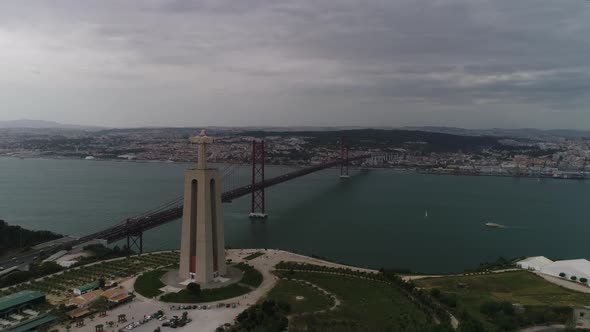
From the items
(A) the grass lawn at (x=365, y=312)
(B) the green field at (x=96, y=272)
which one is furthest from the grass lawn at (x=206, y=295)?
(B) the green field at (x=96, y=272)

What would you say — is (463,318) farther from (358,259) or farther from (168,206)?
(168,206)

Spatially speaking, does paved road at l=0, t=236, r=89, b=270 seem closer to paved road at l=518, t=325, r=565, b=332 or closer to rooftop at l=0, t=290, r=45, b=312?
rooftop at l=0, t=290, r=45, b=312

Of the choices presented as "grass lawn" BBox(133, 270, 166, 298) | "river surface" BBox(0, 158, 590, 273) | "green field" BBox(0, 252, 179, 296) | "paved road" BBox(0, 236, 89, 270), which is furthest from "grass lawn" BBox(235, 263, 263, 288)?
"paved road" BBox(0, 236, 89, 270)

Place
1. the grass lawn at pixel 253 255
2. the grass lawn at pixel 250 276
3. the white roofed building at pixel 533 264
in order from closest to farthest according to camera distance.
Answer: the grass lawn at pixel 250 276
the white roofed building at pixel 533 264
the grass lawn at pixel 253 255

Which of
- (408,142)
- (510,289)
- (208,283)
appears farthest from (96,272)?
(408,142)

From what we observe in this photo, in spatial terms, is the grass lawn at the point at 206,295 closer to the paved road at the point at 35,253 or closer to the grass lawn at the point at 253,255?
the grass lawn at the point at 253,255

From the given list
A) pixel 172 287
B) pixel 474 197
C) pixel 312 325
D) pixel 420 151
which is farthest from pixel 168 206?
pixel 420 151
